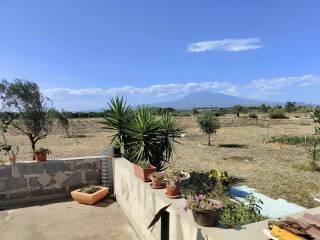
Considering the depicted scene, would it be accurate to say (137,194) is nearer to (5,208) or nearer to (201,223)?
(201,223)


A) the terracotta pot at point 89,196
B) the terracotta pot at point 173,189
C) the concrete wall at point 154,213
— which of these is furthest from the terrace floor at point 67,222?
the terracotta pot at point 173,189

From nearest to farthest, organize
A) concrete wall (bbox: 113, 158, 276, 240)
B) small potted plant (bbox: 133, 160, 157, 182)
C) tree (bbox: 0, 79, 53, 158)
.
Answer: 1. concrete wall (bbox: 113, 158, 276, 240)
2. small potted plant (bbox: 133, 160, 157, 182)
3. tree (bbox: 0, 79, 53, 158)

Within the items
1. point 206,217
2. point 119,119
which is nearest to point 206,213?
point 206,217

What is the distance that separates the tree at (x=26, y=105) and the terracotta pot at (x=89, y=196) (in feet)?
13.8

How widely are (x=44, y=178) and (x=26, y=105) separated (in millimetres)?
4742

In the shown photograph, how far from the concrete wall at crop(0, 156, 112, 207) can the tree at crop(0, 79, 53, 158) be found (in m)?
3.59

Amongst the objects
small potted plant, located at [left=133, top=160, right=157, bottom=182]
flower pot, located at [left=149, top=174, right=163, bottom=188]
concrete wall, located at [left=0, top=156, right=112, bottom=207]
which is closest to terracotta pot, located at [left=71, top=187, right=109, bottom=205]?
concrete wall, located at [left=0, top=156, right=112, bottom=207]

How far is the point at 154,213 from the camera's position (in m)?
4.34

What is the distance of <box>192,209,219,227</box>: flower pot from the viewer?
2986 millimetres

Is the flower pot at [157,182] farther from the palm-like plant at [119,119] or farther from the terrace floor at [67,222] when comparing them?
the palm-like plant at [119,119]

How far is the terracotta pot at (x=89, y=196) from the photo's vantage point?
652 centimetres

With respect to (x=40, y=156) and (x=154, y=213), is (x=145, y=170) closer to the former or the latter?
(x=154, y=213)

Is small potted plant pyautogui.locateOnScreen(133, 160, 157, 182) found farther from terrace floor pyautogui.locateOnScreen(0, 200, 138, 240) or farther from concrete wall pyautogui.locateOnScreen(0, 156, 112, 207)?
concrete wall pyautogui.locateOnScreen(0, 156, 112, 207)

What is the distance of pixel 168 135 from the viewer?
23.4 feet
